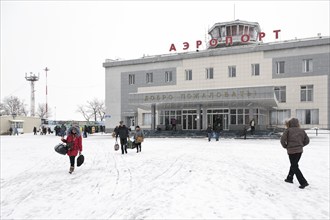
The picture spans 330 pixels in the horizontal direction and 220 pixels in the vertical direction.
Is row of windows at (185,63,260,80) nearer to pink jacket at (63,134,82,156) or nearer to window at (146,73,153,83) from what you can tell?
window at (146,73,153,83)

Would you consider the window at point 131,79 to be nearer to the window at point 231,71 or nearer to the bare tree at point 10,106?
the window at point 231,71

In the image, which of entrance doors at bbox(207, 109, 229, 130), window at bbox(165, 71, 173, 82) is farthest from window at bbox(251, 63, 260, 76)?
window at bbox(165, 71, 173, 82)

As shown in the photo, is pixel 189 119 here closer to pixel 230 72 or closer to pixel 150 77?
pixel 230 72

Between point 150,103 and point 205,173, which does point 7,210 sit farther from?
point 150,103

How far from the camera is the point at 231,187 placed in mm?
8242

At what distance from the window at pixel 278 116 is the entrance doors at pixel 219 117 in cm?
605

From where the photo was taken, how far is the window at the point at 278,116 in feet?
118

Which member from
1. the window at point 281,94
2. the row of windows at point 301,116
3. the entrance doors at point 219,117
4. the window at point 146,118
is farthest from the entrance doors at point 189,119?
the window at point 281,94

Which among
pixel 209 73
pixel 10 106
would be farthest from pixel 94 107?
pixel 209 73

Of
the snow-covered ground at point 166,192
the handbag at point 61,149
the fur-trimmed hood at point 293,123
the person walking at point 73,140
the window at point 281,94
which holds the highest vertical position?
the window at point 281,94

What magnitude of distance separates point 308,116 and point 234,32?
16145 mm

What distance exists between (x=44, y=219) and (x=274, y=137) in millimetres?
24639

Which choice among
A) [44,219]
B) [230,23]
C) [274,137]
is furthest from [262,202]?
[230,23]

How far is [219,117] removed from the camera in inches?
1417
